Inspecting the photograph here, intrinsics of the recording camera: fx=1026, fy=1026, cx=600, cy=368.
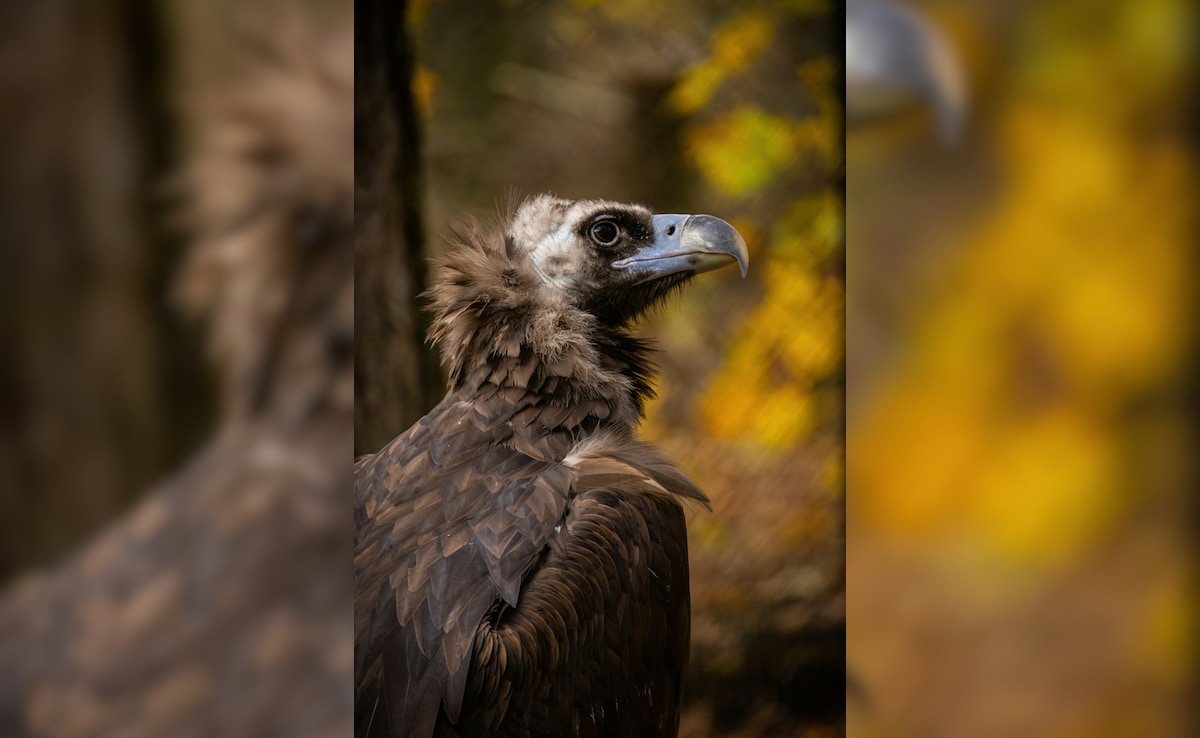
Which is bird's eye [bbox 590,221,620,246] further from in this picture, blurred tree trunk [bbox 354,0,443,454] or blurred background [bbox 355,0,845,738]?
blurred tree trunk [bbox 354,0,443,454]

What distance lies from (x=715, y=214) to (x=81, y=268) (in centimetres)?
102

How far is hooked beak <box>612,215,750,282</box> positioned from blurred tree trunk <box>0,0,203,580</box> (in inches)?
29.4

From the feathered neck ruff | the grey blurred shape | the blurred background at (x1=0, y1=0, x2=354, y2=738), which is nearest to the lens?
the blurred background at (x1=0, y1=0, x2=354, y2=738)

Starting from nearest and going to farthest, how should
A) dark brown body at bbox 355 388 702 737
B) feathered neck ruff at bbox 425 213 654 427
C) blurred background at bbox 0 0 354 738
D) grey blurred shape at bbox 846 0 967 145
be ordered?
dark brown body at bbox 355 388 702 737 < blurred background at bbox 0 0 354 738 < feathered neck ruff at bbox 425 213 654 427 < grey blurred shape at bbox 846 0 967 145

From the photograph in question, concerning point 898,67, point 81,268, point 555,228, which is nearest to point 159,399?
point 81,268

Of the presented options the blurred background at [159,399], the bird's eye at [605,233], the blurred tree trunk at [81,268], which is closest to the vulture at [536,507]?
the bird's eye at [605,233]

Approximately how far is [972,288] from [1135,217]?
336mm

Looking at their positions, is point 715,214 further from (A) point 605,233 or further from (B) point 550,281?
(B) point 550,281

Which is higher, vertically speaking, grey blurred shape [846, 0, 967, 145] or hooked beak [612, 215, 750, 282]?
grey blurred shape [846, 0, 967, 145]

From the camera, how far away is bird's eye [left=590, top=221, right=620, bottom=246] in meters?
1.70

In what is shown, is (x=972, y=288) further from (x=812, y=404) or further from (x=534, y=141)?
(x=534, y=141)

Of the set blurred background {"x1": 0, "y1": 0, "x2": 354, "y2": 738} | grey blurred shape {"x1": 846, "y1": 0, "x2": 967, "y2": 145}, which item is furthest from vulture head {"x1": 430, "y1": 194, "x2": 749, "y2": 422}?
grey blurred shape {"x1": 846, "y1": 0, "x2": 967, "y2": 145}

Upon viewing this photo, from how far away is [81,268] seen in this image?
1.58 m

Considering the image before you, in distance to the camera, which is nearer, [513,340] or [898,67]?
[513,340]
